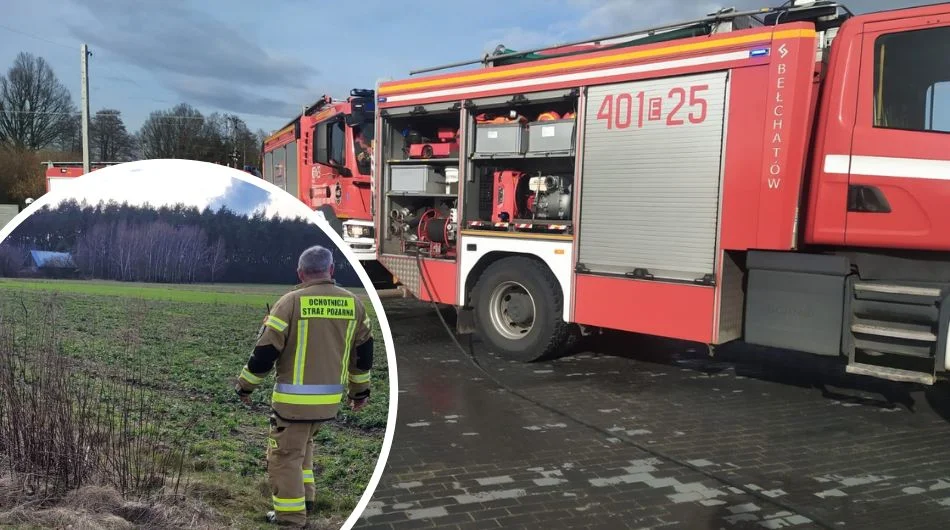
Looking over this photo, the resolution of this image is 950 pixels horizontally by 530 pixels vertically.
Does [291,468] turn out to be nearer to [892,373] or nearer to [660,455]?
[660,455]

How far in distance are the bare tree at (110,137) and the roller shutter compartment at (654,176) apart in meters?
38.8

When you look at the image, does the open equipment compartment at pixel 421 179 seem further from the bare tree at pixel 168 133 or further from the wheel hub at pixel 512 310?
the bare tree at pixel 168 133

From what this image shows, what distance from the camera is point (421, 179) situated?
27.4 feet

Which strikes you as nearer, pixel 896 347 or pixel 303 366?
pixel 303 366

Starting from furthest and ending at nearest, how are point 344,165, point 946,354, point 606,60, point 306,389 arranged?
point 344,165, point 606,60, point 946,354, point 306,389

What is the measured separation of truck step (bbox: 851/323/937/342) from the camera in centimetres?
521

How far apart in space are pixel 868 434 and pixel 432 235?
4892mm

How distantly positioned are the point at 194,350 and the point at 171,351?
7 centimetres

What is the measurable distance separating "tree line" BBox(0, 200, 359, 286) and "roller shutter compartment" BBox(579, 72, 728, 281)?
455 centimetres

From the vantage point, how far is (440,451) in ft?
15.9

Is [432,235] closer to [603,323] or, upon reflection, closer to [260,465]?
[603,323]

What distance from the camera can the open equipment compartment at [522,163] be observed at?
7125 mm

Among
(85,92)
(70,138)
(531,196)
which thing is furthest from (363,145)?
(70,138)

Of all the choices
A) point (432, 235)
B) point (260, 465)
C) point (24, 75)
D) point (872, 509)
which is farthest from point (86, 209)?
point (24, 75)
